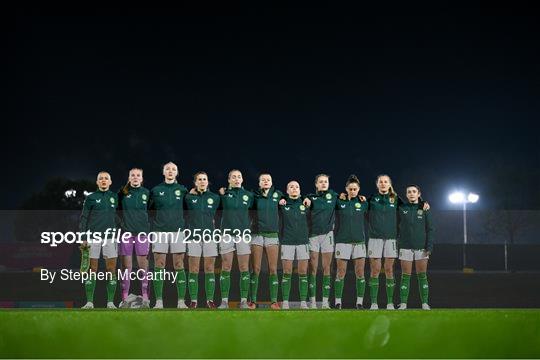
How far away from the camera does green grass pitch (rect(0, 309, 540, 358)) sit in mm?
6383

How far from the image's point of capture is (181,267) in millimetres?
9164

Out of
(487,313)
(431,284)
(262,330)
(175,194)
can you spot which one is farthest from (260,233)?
(431,284)

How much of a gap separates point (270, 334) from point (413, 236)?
4.06m

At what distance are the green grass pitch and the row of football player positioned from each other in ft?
8.09

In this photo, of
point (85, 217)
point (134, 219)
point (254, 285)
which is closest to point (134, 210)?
point (134, 219)

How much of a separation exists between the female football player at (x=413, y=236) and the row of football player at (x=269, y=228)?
0.01m

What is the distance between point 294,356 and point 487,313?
1.99 metres

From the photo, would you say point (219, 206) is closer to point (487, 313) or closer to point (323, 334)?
point (323, 334)

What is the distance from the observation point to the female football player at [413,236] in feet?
32.1

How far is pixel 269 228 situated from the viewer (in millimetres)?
9703

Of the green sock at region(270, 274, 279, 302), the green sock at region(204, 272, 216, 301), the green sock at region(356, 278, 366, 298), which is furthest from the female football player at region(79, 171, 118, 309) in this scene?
the green sock at region(356, 278, 366, 298)

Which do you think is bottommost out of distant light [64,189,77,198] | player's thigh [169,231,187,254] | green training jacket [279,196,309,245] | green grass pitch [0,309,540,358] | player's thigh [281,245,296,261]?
green grass pitch [0,309,540,358]

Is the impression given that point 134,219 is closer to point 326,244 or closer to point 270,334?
point 326,244

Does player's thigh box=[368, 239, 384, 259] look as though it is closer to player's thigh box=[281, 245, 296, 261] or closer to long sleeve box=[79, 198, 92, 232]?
player's thigh box=[281, 245, 296, 261]
